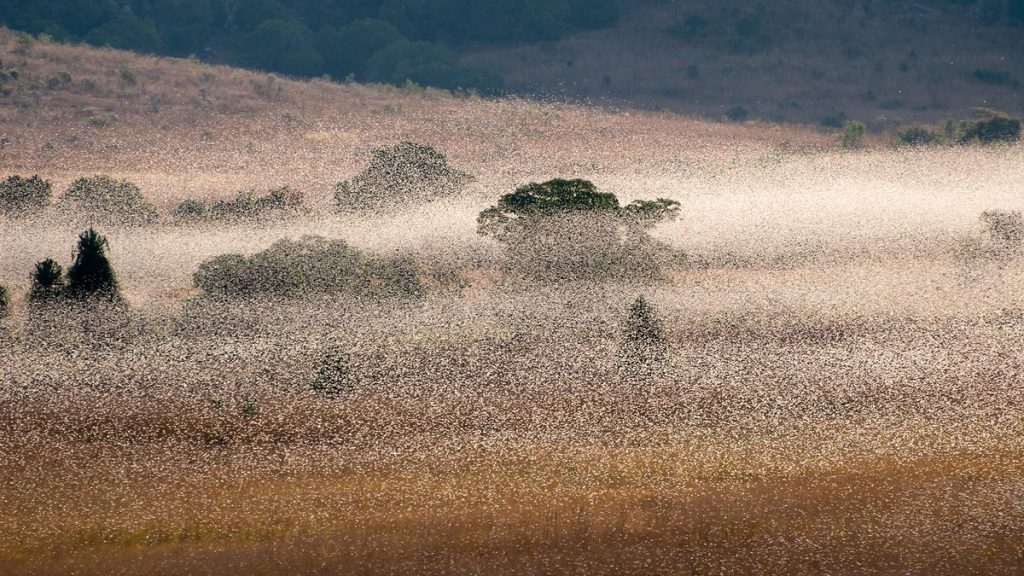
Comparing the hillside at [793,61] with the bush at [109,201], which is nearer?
the bush at [109,201]

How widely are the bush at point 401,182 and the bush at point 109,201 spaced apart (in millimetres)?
6123

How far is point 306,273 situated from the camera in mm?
28359

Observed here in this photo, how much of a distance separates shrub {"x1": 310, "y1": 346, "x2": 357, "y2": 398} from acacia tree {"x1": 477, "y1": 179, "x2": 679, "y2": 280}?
7.27 m

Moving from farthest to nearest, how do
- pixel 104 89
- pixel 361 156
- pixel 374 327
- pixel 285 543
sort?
pixel 104 89, pixel 361 156, pixel 374 327, pixel 285 543

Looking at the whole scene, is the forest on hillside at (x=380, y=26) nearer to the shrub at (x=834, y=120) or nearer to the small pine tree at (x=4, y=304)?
the shrub at (x=834, y=120)

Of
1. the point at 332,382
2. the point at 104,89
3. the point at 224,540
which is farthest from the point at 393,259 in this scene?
the point at 104,89

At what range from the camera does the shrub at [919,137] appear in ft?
182

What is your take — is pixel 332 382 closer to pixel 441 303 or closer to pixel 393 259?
→ pixel 441 303

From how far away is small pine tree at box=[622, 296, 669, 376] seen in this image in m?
24.0

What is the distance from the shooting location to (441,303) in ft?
91.3

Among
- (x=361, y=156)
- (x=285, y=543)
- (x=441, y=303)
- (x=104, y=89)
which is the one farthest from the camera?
(x=104, y=89)

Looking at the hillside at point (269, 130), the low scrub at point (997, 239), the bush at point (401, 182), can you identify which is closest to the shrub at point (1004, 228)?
the low scrub at point (997, 239)

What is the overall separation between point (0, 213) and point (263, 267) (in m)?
13.0

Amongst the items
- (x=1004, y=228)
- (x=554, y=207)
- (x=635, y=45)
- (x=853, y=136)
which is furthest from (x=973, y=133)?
(x=635, y=45)
